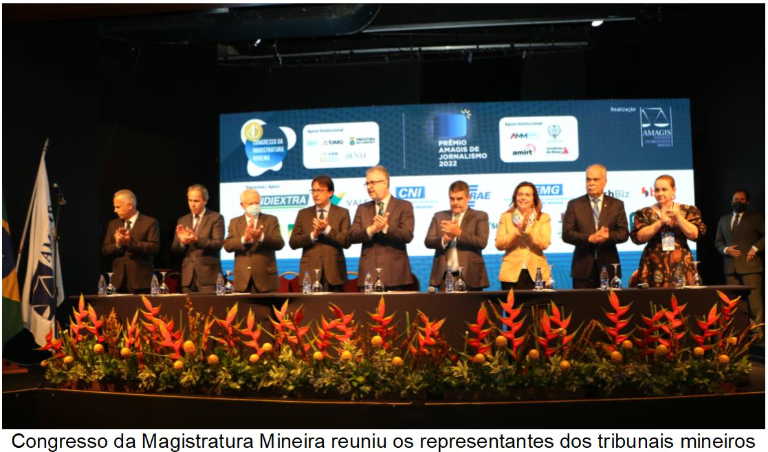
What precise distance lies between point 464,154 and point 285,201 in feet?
6.83

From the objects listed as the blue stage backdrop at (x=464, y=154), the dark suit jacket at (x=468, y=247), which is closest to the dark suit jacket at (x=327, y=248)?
the dark suit jacket at (x=468, y=247)

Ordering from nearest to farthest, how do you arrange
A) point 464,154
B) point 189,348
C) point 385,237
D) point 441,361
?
point 441,361 < point 189,348 < point 385,237 < point 464,154

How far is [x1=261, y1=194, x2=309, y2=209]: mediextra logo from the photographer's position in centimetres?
823

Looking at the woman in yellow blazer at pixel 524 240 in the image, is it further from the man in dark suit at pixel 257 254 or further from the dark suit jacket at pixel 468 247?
the man in dark suit at pixel 257 254

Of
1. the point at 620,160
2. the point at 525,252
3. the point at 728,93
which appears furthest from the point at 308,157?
the point at 728,93

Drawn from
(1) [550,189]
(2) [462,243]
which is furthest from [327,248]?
(1) [550,189]

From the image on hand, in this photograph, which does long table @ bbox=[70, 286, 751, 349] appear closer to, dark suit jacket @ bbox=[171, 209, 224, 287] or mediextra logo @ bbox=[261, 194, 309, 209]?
dark suit jacket @ bbox=[171, 209, 224, 287]

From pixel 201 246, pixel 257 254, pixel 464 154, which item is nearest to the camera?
pixel 257 254

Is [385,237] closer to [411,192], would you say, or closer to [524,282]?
[524,282]

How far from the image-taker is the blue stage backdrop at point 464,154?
7984 mm

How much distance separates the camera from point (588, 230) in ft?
16.4

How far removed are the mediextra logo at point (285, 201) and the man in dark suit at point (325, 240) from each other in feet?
9.38

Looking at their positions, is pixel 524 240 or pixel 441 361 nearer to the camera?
pixel 441 361

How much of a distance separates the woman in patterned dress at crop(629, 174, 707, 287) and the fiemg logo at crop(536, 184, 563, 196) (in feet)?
11.0
